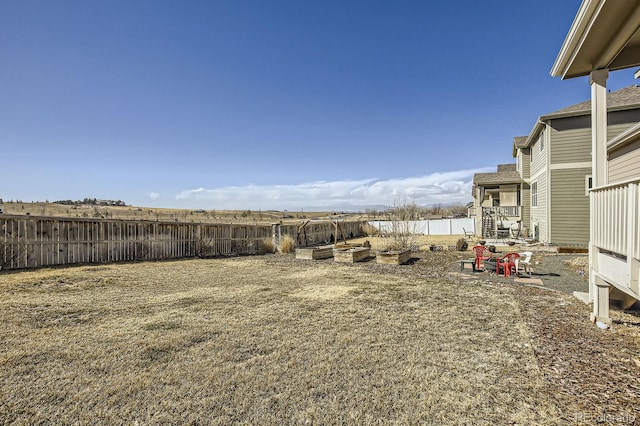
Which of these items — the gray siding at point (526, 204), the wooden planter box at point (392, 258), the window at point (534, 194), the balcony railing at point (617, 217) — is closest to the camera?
the balcony railing at point (617, 217)

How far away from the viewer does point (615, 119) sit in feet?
39.9

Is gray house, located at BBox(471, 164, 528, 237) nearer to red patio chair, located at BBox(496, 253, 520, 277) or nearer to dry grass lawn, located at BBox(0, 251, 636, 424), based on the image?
red patio chair, located at BBox(496, 253, 520, 277)

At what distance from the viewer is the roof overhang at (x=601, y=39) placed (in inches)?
144

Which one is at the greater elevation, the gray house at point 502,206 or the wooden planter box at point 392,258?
the gray house at point 502,206

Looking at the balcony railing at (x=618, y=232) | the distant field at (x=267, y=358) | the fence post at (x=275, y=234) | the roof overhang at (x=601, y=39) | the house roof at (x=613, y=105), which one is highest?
the house roof at (x=613, y=105)

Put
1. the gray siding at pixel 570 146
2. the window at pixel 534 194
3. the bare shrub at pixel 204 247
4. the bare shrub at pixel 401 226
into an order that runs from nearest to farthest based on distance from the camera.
Result: the bare shrub at pixel 401 226
the gray siding at pixel 570 146
the bare shrub at pixel 204 247
the window at pixel 534 194

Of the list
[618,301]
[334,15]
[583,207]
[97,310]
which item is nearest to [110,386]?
[97,310]

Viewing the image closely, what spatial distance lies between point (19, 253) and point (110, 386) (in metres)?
9.19

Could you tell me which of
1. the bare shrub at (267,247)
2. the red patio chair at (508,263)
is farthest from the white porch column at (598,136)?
the bare shrub at (267,247)

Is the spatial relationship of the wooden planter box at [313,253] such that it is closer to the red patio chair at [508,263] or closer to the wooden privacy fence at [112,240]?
the wooden privacy fence at [112,240]

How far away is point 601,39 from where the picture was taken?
412cm

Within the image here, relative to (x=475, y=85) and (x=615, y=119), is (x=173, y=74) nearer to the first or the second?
(x=475, y=85)

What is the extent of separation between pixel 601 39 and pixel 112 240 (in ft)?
43.6

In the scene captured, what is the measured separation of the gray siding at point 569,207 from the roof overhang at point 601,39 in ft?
34.1
